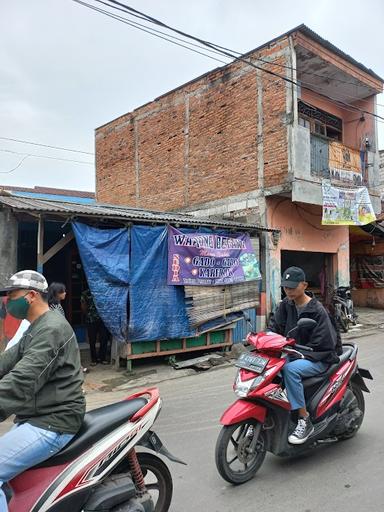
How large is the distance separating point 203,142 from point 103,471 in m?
12.6

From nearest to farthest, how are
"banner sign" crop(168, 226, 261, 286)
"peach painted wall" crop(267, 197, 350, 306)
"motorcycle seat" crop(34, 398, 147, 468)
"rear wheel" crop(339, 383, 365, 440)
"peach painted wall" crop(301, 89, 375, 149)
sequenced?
"motorcycle seat" crop(34, 398, 147, 468) → "rear wheel" crop(339, 383, 365, 440) → "banner sign" crop(168, 226, 261, 286) → "peach painted wall" crop(267, 197, 350, 306) → "peach painted wall" crop(301, 89, 375, 149)

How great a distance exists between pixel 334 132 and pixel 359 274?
20.0 feet

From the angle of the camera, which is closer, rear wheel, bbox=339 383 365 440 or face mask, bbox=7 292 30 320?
face mask, bbox=7 292 30 320

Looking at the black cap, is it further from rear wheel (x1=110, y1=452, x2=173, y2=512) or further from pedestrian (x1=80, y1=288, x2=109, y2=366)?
pedestrian (x1=80, y1=288, x2=109, y2=366)

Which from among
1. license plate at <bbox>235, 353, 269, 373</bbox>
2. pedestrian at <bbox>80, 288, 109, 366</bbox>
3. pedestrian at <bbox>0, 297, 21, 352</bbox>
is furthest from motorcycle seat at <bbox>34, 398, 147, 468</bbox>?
pedestrian at <bbox>80, 288, 109, 366</bbox>

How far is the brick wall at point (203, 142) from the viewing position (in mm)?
11898

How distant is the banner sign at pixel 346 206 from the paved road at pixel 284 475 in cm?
748

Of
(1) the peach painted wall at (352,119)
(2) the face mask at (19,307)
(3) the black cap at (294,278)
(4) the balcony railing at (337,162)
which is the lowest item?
(2) the face mask at (19,307)

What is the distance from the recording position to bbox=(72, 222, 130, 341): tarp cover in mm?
7637

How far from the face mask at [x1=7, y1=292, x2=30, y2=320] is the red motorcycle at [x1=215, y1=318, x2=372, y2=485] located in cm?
181

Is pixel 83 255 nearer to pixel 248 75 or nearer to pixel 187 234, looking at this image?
pixel 187 234

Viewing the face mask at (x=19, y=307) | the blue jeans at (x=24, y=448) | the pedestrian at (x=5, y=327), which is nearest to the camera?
the blue jeans at (x=24, y=448)

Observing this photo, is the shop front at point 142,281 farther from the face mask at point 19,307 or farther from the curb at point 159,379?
the face mask at point 19,307

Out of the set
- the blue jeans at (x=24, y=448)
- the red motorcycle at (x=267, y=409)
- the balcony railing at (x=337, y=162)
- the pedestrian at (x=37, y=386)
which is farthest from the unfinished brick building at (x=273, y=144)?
the blue jeans at (x=24, y=448)
